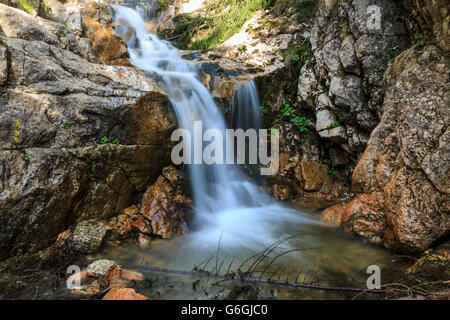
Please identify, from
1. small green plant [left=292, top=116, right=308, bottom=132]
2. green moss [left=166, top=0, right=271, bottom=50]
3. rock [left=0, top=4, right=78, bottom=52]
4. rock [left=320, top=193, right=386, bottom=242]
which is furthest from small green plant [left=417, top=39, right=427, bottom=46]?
green moss [left=166, top=0, right=271, bottom=50]

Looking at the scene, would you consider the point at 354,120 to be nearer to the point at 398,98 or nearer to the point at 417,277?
the point at 398,98

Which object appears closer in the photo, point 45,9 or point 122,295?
point 122,295

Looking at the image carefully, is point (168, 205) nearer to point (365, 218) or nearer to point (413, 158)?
point (365, 218)

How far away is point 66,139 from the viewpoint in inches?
161

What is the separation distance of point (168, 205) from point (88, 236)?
1547 millimetres

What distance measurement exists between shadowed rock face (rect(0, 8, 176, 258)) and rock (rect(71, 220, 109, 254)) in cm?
16

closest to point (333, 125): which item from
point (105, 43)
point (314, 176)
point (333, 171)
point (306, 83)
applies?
point (333, 171)

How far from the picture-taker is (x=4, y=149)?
348 cm

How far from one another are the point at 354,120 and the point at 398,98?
1.91 metres

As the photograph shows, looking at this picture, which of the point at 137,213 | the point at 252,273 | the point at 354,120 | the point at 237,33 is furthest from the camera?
the point at 237,33

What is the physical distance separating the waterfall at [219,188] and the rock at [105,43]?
81 centimetres

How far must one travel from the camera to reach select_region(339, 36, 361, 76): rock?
584 cm

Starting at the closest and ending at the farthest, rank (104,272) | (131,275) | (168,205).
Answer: (104,272)
(131,275)
(168,205)
